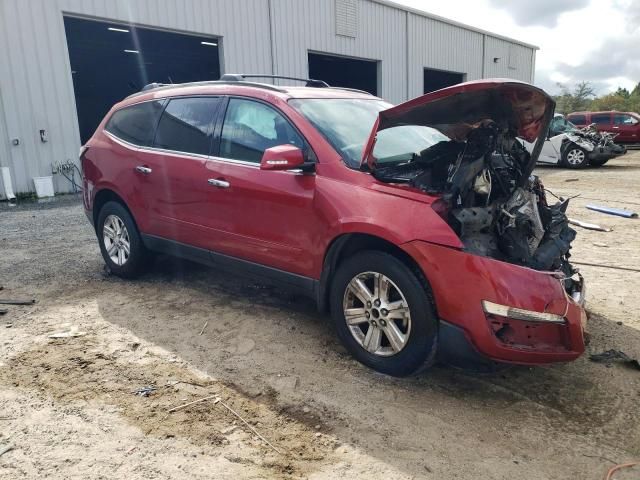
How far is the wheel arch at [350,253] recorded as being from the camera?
3.09 metres

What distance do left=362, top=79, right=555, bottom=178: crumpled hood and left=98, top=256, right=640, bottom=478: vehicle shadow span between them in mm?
1368

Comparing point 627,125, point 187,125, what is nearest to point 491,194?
point 187,125

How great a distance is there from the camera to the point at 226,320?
4.15 metres

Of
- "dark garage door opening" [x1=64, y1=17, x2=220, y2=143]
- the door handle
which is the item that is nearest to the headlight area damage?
the door handle

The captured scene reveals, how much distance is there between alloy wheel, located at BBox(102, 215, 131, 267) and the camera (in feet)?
16.6

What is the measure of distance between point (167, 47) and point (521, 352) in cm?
1731

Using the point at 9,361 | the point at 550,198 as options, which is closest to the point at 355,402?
the point at 9,361

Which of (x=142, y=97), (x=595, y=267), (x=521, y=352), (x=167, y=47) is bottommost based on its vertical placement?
(x=595, y=267)

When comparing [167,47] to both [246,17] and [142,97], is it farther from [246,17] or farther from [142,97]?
[142,97]

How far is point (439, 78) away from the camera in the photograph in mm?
23688

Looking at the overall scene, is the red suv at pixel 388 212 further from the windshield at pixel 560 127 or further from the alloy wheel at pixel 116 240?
the windshield at pixel 560 127

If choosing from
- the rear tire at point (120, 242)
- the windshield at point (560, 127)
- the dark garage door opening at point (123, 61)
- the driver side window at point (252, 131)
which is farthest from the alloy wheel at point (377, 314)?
the windshield at point (560, 127)

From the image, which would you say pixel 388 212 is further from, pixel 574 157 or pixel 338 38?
pixel 338 38

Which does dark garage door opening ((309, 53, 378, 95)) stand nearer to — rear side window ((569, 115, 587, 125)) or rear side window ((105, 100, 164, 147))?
rear side window ((569, 115, 587, 125))
